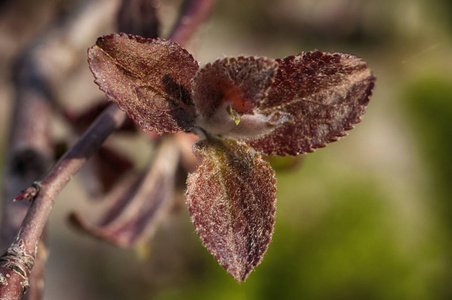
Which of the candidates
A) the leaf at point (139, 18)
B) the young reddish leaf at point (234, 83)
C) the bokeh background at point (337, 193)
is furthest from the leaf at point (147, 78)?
the bokeh background at point (337, 193)

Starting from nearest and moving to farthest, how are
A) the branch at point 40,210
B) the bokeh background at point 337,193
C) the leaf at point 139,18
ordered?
the branch at point 40,210 → the leaf at point 139,18 → the bokeh background at point 337,193

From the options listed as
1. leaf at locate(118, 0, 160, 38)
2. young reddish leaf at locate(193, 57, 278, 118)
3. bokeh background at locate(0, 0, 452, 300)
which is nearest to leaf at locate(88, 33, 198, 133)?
young reddish leaf at locate(193, 57, 278, 118)

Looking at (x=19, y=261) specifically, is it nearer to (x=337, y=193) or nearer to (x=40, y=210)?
(x=40, y=210)

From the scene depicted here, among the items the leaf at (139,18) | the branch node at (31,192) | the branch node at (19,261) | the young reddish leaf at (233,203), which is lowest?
the branch node at (19,261)

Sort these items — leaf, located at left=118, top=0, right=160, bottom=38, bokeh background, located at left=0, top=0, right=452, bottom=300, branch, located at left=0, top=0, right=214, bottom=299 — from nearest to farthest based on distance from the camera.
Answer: branch, located at left=0, top=0, right=214, bottom=299 < leaf, located at left=118, top=0, right=160, bottom=38 < bokeh background, located at left=0, top=0, right=452, bottom=300

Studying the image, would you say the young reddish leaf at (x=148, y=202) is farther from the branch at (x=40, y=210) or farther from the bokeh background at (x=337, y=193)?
the bokeh background at (x=337, y=193)

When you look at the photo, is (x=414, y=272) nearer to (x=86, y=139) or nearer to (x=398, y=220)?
(x=398, y=220)

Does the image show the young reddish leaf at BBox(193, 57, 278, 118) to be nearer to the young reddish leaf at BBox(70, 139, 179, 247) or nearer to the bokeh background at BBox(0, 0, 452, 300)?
the young reddish leaf at BBox(70, 139, 179, 247)

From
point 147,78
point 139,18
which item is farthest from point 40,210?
point 139,18
